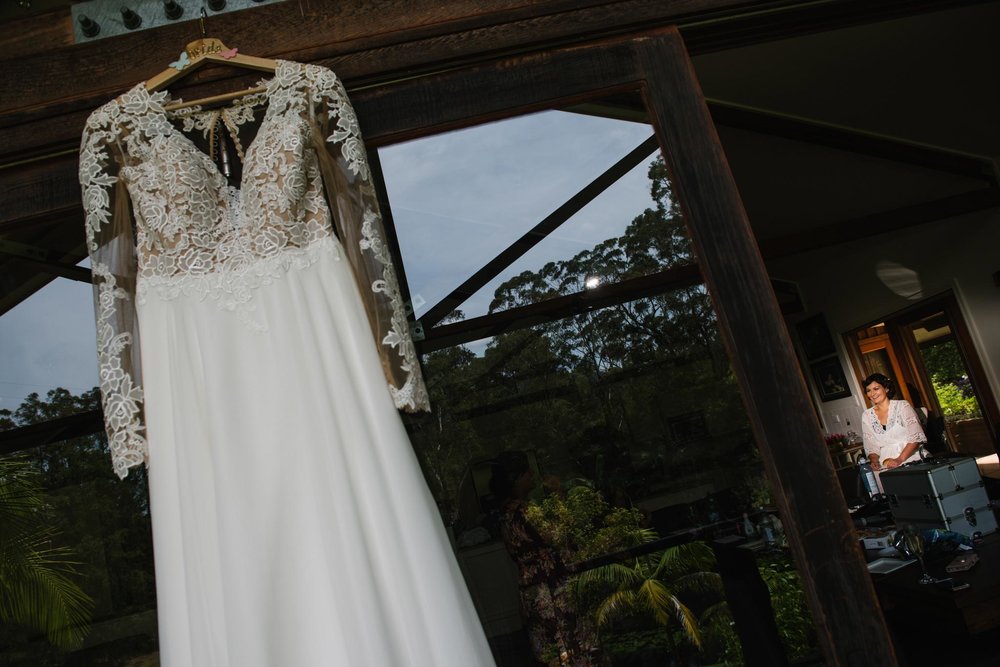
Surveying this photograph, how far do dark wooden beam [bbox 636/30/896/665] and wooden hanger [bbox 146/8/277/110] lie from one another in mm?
942

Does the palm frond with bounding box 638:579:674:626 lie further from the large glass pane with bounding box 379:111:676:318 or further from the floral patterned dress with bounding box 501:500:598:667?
the large glass pane with bounding box 379:111:676:318

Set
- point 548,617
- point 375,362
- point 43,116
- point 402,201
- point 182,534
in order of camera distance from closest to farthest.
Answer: point 182,534
point 375,362
point 43,116
point 402,201
point 548,617

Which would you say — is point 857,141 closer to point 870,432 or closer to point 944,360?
point 870,432

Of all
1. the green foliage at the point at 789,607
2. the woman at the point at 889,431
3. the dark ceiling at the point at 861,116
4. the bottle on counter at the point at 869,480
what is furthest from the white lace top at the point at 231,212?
the woman at the point at 889,431

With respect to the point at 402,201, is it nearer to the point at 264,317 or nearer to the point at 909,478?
the point at 264,317

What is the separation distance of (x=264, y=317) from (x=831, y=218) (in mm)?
6387

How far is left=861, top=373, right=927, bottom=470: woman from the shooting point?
469 centimetres

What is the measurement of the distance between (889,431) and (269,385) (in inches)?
177

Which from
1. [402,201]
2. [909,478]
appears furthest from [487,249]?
[909,478]

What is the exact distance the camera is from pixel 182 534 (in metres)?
1.44

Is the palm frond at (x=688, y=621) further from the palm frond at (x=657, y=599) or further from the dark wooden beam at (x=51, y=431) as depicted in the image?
the dark wooden beam at (x=51, y=431)

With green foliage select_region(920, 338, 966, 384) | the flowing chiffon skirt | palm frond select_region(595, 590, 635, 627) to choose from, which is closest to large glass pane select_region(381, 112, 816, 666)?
palm frond select_region(595, 590, 635, 627)

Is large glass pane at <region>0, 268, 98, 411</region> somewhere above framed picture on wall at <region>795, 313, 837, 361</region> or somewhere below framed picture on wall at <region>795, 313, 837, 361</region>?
below

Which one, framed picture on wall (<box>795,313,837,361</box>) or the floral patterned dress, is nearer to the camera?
the floral patterned dress
